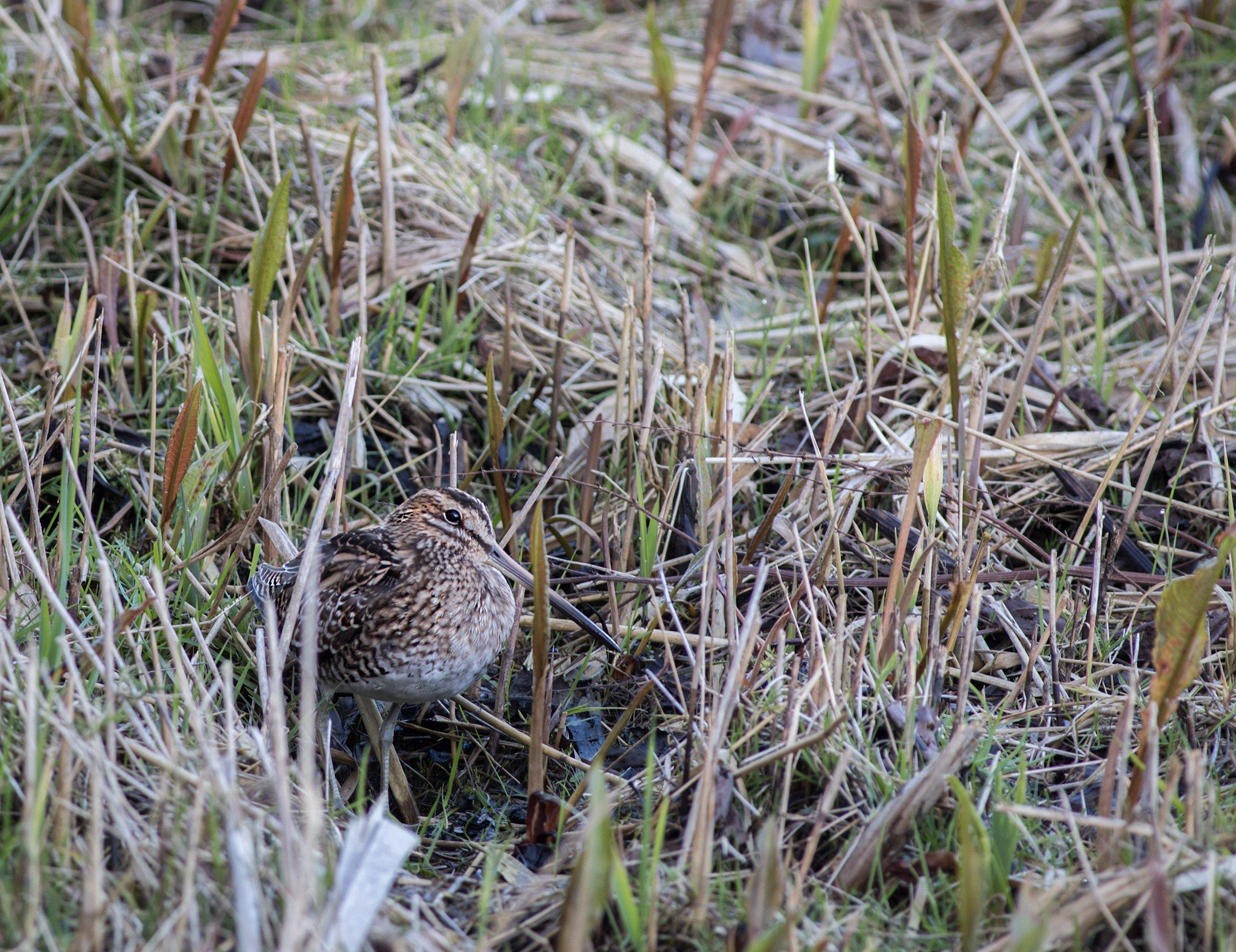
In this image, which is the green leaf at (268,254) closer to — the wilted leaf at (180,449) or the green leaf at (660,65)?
the wilted leaf at (180,449)

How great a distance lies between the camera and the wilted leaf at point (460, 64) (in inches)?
173

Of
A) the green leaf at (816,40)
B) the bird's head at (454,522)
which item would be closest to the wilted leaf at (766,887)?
the bird's head at (454,522)

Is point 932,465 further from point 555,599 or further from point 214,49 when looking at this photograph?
point 214,49

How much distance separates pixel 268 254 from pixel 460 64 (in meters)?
1.67

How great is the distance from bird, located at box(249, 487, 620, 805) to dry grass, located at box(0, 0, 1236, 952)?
0.17 m

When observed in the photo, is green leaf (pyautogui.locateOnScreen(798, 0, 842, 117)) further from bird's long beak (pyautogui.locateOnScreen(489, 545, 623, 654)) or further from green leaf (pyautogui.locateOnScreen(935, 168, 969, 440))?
bird's long beak (pyautogui.locateOnScreen(489, 545, 623, 654))

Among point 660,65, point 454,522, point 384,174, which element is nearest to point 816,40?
point 660,65

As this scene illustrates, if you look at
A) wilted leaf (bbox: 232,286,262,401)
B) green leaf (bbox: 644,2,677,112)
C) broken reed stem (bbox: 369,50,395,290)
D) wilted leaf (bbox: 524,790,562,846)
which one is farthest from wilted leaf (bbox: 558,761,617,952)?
green leaf (bbox: 644,2,677,112)

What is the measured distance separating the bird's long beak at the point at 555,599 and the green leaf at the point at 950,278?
101cm

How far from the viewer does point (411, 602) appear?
2.76m

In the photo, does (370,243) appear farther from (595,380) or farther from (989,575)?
(989,575)

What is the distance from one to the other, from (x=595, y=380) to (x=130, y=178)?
1.89 meters

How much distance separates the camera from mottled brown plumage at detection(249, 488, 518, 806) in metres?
2.67

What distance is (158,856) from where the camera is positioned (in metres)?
1.95
